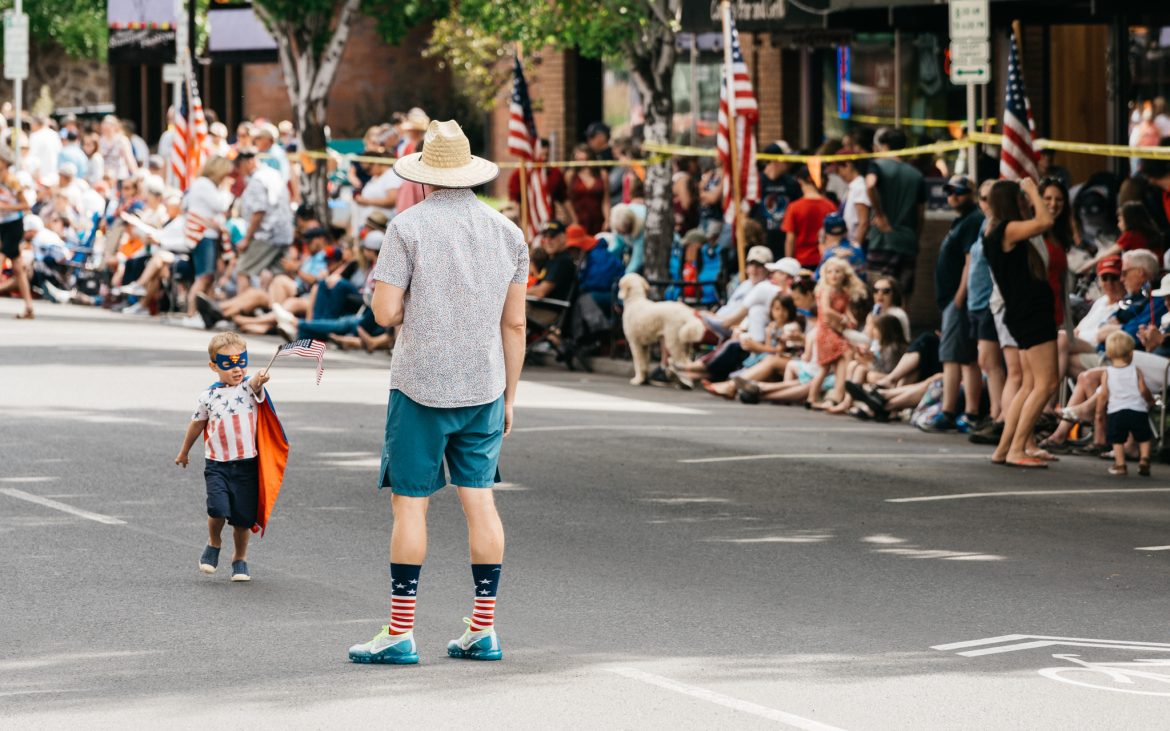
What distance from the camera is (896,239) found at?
64.3ft

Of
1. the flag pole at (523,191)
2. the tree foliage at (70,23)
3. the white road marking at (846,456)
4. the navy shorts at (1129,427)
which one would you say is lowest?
the white road marking at (846,456)

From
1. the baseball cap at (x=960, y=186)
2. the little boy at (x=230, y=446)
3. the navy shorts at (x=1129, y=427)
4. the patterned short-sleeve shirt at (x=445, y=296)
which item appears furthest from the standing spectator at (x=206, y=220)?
the patterned short-sleeve shirt at (x=445, y=296)

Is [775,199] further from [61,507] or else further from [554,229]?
[61,507]

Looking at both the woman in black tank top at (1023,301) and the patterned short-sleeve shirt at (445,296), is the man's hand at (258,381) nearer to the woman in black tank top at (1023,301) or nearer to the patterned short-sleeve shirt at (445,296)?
the patterned short-sleeve shirt at (445,296)

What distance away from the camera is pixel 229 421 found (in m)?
9.55

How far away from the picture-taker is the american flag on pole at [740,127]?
20406 millimetres

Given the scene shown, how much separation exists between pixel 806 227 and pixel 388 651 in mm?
12856

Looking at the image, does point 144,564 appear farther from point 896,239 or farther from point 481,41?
point 481,41

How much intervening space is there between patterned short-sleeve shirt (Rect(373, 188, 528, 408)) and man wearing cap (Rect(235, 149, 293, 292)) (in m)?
16.4

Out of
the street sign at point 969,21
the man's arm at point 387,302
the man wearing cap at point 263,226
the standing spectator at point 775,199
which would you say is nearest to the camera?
the man's arm at point 387,302

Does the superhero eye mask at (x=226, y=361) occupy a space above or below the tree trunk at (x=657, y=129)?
below

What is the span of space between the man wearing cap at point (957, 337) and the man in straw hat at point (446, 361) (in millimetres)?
8199

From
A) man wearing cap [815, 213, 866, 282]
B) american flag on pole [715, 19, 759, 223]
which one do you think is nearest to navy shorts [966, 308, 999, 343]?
man wearing cap [815, 213, 866, 282]

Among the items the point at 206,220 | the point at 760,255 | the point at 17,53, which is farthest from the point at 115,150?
the point at 760,255
